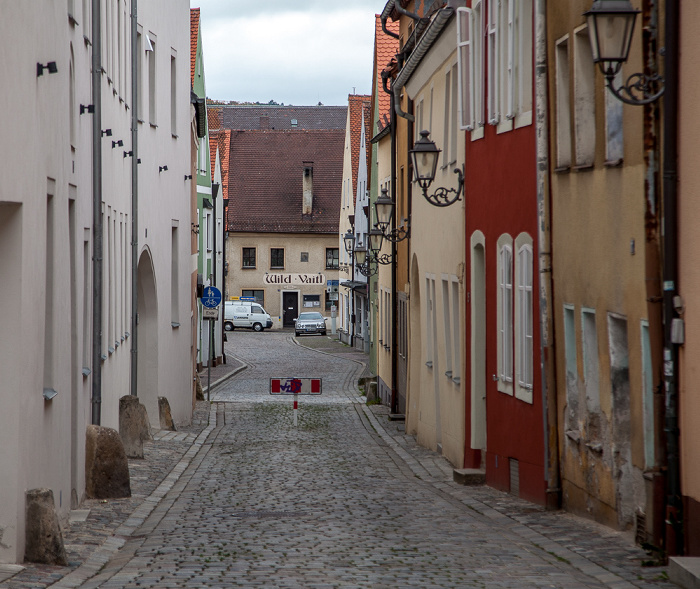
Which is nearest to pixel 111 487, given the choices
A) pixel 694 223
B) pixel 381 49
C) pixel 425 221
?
pixel 694 223

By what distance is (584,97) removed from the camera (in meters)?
11.5

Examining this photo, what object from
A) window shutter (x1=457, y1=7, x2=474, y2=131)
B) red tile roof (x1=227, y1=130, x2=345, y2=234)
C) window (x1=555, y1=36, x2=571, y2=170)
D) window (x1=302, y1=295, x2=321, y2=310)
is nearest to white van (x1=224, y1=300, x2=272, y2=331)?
window (x1=302, y1=295, x2=321, y2=310)

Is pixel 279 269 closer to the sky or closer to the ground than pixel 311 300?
closer to the sky

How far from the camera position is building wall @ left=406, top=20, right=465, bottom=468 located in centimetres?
1797

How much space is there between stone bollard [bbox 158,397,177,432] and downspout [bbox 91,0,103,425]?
7741mm

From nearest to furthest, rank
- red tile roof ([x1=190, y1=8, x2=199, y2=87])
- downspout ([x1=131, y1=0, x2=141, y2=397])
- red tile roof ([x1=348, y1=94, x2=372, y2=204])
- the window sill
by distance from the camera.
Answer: the window sill < downspout ([x1=131, y1=0, x2=141, y2=397]) < red tile roof ([x1=190, y1=8, x2=199, y2=87]) < red tile roof ([x1=348, y1=94, x2=372, y2=204])

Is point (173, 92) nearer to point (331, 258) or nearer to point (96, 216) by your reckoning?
point (96, 216)

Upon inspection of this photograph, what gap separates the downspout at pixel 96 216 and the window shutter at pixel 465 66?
4.96 m

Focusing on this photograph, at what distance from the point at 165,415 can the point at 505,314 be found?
409 inches

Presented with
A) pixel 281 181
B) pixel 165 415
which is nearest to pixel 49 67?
pixel 165 415

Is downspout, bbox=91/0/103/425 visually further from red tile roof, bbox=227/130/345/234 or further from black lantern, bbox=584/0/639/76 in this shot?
red tile roof, bbox=227/130/345/234

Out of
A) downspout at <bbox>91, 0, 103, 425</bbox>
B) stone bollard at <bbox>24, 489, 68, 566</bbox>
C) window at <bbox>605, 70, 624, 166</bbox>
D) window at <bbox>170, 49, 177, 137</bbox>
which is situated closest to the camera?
stone bollard at <bbox>24, 489, 68, 566</bbox>

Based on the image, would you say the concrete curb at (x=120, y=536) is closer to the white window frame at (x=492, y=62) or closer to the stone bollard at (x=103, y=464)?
the stone bollard at (x=103, y=464)

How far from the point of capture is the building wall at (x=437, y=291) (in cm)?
1797
